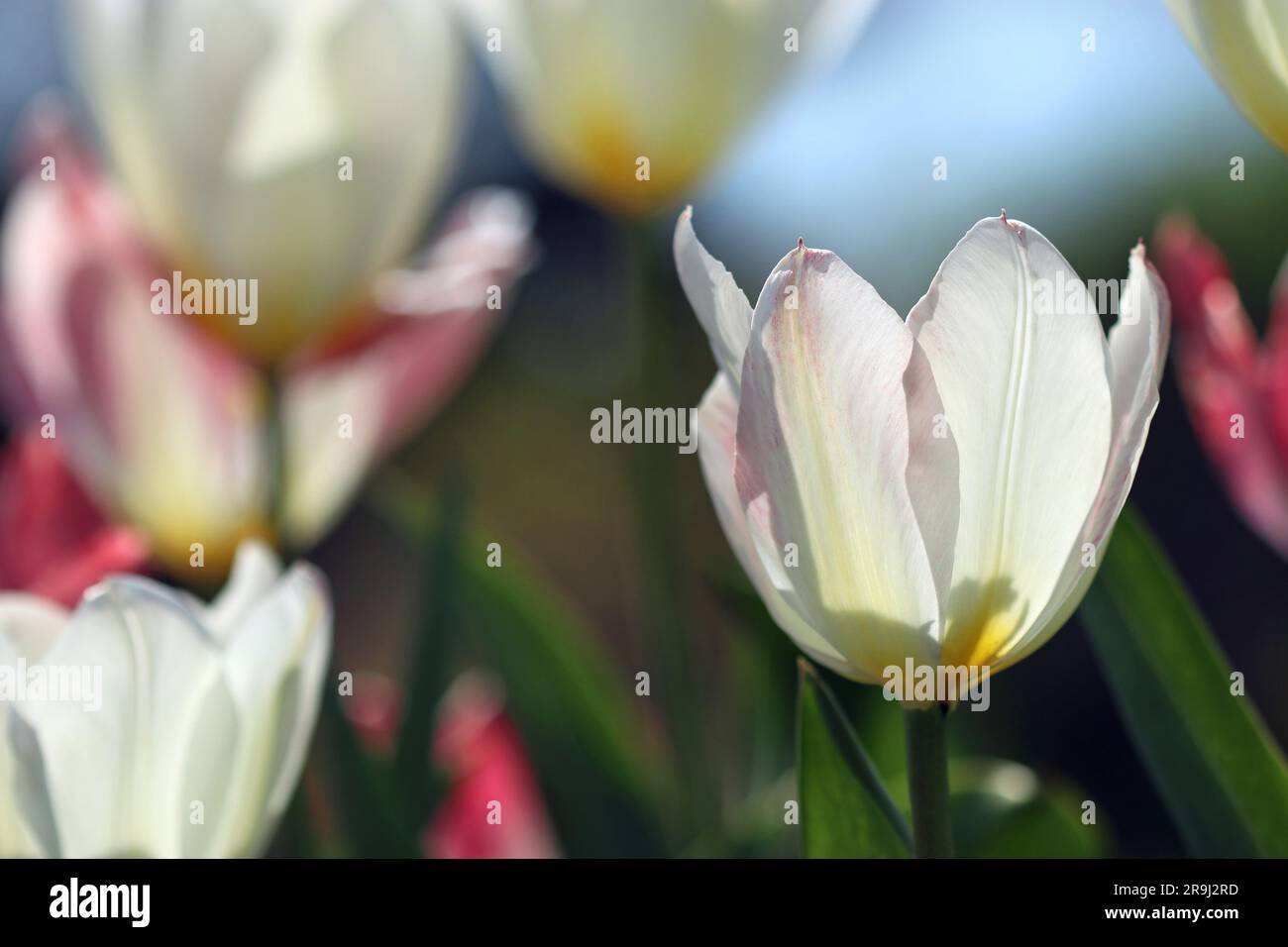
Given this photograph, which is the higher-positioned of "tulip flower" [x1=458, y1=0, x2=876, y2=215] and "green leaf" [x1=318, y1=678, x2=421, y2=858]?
"tulip flower" [x1=458, y1=0, x2=876, y2=215]

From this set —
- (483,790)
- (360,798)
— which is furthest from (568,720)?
(360,798)

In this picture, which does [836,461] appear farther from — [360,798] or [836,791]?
[360,798]

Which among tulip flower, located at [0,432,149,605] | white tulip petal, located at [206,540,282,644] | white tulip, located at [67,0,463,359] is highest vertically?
white tulip, located at [67,0,463,359]

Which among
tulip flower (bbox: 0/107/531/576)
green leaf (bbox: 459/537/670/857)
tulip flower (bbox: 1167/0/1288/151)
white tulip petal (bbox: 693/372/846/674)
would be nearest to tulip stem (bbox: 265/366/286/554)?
tulip flower (bbox: 0/107/531/576)

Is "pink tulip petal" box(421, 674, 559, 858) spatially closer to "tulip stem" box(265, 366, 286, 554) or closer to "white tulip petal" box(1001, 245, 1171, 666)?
"tulip stem" box(265, 366, 286, 554)

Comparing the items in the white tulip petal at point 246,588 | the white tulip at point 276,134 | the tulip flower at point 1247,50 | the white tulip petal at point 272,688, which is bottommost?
the white tulip petal at point 272,688

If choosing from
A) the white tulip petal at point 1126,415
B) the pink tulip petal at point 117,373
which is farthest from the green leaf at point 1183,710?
the pink tulip petal at point 117,373

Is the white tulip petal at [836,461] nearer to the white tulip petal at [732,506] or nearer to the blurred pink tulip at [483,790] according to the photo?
the white tulip petal at [732,506]
